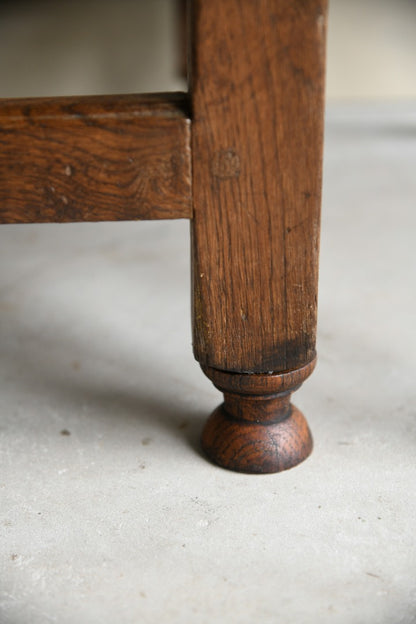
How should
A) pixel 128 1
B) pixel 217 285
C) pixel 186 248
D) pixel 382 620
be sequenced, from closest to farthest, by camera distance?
pixel 382 620
pixel 217 285
pixel 186 248
pixel 128 1

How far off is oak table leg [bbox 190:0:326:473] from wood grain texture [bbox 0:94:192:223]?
0.07 feet

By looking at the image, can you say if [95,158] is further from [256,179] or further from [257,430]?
[257,430]

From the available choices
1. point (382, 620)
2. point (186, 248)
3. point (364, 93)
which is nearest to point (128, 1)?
point (364, 93)

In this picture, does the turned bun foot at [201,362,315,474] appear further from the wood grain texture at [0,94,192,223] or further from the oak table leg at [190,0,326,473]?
the wood grain texture at [0,94,192,223]

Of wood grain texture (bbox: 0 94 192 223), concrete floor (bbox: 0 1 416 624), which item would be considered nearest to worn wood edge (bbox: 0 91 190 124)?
wood grain texture (bbox: 0 94 192 223)

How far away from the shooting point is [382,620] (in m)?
0.56

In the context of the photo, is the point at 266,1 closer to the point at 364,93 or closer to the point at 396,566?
the point at 396,566

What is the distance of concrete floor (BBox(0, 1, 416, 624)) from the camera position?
0.59 metres

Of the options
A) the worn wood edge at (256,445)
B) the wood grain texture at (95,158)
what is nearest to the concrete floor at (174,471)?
the worn wood edge at (256,445)

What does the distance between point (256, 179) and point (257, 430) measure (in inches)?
10.5

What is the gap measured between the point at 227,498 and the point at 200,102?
38cm

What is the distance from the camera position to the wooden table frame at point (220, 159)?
0.59m

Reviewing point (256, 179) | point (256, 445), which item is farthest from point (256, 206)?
point (256, 445)

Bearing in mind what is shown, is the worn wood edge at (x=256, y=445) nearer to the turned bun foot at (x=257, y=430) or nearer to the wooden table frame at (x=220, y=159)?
the turned bun foot at (x=257, y=430)
